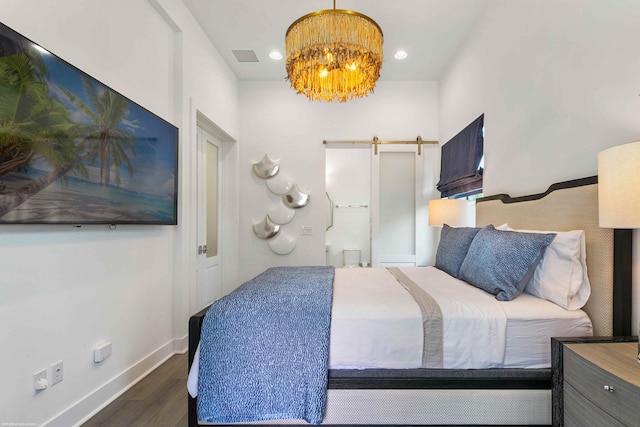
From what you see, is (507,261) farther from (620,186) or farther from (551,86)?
(551,86)

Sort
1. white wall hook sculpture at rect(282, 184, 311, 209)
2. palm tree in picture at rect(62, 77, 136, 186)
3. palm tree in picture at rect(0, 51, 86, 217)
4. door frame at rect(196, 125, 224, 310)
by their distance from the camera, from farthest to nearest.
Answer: white wall hook sculpture at rect(282, 184, 311, 209) < door frame at rect(196, 125, 224, 310) < palm tree in picture at rect(62, 77, 136, 186) < palm tree in picture at rect(0, 51, 86, 217)

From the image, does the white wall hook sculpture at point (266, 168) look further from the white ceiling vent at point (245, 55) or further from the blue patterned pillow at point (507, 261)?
the blue patterned pillow at point (507, 261)

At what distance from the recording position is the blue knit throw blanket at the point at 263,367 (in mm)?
1363

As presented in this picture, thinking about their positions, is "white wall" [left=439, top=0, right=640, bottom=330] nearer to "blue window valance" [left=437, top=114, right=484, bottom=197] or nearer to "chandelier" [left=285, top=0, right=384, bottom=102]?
"blue window valance" [left=437, top=114, right=484, bottom=197]

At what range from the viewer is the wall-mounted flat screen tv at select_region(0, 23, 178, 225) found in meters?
1.20

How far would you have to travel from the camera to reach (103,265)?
175 cm

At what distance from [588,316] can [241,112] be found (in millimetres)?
3913

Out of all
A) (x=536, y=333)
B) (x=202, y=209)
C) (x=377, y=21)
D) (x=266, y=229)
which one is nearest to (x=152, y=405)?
(x=202, y=209)

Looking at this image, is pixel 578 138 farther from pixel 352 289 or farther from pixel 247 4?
pixel 247 4

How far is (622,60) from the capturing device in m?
1.41

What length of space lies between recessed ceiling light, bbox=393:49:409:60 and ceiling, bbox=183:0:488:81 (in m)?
0.04

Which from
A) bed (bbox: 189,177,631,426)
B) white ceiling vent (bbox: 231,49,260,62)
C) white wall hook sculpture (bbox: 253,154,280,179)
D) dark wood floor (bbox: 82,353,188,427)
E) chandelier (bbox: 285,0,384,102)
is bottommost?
dark wood floor (bbox: 82,353,188,427)

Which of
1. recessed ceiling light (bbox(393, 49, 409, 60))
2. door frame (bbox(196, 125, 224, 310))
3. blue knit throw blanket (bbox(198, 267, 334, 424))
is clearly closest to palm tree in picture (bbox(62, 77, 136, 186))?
blue knit throw blanket (bbox(198, 267, 334, 424))

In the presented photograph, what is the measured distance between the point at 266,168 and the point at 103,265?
7.78 feet
